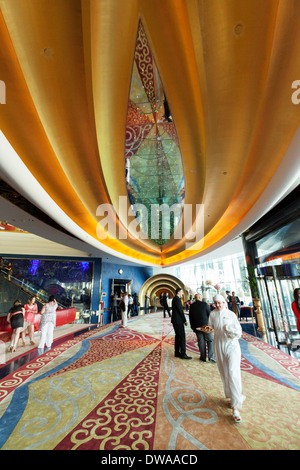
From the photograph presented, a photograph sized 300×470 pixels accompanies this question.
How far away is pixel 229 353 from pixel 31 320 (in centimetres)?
558

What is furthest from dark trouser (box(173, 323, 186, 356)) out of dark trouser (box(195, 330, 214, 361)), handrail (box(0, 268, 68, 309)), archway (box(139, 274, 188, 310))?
archway (box(139, 274, 188, 310))

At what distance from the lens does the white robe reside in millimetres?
2055

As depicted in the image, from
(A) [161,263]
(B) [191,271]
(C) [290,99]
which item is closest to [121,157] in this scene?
(C) [290,99]

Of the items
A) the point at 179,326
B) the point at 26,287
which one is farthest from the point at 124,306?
the point at 26,287

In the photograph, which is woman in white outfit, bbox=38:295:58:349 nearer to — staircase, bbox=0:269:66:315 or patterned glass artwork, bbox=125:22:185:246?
patterned glass artwork, bbox=125:22:185:246

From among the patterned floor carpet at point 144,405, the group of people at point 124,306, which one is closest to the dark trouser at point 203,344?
the patterned floor carpet at point 144,405

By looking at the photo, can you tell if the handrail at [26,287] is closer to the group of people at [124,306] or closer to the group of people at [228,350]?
the group of people at [124,306]

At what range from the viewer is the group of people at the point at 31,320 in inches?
180

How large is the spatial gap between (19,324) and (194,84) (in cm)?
591

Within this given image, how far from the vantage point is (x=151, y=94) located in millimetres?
2969

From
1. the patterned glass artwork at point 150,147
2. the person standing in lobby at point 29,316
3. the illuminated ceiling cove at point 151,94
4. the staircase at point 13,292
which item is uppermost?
the patterned glass artwork at point 150,147

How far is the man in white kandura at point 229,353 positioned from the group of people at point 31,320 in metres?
4.24

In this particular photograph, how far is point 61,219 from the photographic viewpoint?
5.81m

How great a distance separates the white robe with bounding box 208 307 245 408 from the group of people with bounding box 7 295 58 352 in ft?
13.9
